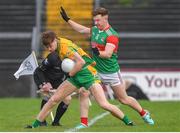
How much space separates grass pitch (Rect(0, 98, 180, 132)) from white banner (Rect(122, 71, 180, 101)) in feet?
14.4

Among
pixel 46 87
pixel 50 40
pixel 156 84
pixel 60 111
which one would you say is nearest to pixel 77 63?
pixel 50 40

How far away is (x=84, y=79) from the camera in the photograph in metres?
12.5

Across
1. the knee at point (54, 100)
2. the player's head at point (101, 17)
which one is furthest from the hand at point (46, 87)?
the player's head at point (101, 17)

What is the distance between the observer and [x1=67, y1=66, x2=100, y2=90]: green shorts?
12500 mm

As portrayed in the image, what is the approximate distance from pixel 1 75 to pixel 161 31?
6036mm

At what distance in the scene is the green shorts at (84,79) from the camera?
1250 centimetres

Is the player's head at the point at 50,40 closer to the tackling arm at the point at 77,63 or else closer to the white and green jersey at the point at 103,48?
the tackling arm at the point at 77,63

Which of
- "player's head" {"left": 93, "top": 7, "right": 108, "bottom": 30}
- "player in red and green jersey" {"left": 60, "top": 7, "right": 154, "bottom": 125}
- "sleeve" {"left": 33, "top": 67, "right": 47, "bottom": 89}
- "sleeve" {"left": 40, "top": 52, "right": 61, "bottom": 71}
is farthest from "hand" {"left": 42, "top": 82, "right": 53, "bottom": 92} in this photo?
"player's head" {"left": 93, "top": 7, "right": 108, "bottom": 30}

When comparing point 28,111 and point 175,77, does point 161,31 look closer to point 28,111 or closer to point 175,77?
point 175,77

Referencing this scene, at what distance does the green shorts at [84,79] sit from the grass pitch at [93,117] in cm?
72

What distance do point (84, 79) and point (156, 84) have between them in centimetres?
1252

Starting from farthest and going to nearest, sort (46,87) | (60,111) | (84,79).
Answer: (60,111)
(46,87)
(84,79)

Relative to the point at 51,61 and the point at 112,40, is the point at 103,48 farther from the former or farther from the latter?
the point at 51,61

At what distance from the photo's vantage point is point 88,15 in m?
28.5
